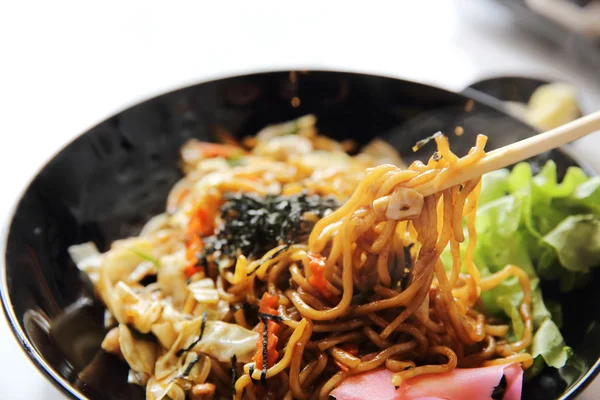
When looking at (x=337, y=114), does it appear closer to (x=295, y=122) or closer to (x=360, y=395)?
(x=295, y=122)

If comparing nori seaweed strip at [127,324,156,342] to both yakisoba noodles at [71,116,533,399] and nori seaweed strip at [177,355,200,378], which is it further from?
nori seaweed strip at [177,355,200,378]

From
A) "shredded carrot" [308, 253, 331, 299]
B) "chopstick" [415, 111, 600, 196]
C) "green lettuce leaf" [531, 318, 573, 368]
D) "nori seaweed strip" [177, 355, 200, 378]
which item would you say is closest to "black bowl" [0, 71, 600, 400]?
"green lettuce leaf" [531, 318, 573, 368]

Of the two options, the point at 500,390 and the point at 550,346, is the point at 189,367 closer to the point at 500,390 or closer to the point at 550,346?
the point at 500,390

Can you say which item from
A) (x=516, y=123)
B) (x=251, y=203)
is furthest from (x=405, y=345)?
(x=516, y=123)

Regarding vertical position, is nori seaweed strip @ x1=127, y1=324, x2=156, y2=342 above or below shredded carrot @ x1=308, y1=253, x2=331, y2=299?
below

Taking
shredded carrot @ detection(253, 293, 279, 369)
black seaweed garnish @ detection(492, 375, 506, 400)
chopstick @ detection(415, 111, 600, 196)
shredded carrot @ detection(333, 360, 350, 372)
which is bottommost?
black seaweed garnish @ detection(492, 375, 506, 400)

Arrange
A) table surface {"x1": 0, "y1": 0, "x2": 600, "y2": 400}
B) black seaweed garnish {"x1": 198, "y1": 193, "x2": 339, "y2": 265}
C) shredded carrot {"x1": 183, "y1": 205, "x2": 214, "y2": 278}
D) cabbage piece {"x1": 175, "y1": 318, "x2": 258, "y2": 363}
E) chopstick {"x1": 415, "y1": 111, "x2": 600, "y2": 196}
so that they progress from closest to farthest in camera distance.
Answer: chopstick {"x1": 415, "y1": 111, "x2": 600, "y2": 196} < cabbage piece {"x1": 175, "y1": 318, "x2": 258, "y2": 363} < black seaweed garnish {"x1": 198, "y1": 193, "x2": 339, "y2": 265} < shredded carrot {"x1": 183, "y1": 205, "x2": 214, "y2": 278} < table surface {"x1": 0, "y1": 0, "x2": 600, "y2": 400}

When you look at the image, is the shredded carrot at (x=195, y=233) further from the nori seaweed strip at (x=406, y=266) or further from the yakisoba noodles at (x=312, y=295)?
the nori seaweed strip at (x=406, y=266)
